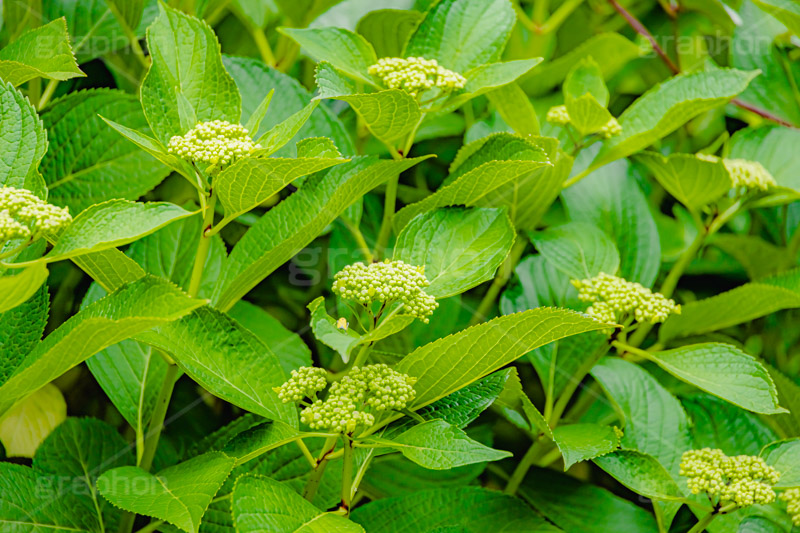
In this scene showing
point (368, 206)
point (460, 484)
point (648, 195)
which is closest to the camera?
point (460, 484)

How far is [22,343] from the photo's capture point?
28.0 inches

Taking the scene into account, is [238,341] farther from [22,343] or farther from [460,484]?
[460,484]

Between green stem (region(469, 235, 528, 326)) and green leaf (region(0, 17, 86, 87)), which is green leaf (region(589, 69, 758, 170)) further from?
green leaf (region(0, 17, 86, 87))

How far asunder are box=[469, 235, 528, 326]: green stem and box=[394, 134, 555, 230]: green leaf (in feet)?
0.43

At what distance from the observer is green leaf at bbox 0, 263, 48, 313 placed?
52 centimetres

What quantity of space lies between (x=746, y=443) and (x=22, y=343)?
80 cm

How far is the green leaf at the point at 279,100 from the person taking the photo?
88cm

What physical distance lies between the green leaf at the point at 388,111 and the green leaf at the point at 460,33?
0.13 meters

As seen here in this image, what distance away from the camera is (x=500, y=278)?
966 millimetres

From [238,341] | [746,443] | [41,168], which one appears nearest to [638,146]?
[746,443]

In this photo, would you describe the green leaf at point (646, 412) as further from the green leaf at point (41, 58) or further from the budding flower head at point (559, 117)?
the green leaf at point (41, 58)

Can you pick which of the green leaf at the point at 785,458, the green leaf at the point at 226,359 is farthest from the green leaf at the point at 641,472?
the green leaf at the point at 226,359

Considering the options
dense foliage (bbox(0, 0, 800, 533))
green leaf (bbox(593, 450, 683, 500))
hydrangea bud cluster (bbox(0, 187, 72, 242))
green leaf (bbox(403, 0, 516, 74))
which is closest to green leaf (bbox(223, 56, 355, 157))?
dense foliage (bbox(0, 0, 800, 533))

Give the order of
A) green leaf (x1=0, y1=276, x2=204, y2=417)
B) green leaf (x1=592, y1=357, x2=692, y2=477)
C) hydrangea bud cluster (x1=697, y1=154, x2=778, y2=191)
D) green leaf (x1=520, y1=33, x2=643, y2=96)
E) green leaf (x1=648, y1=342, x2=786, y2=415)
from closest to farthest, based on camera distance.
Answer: green leaf (x1=0, y1=276, x2=204, y2=417)
green leaf (x1=648, y1=342, x2=786, y2=415)
green leaf (x1=592, y1=357, x2=692, y2=477)
hydrangea bud cluster (x1=697, y1=154, x2=778, y2=191)
green leaf (x1=520, y1=33, x2=643, y2=96)
